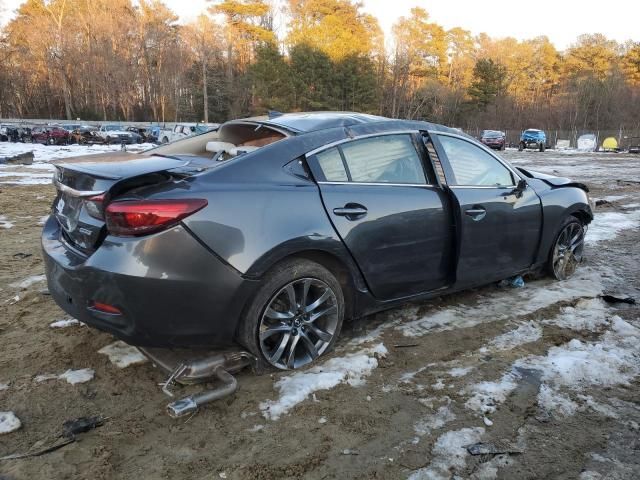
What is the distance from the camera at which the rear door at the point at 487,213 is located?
12.1 feet

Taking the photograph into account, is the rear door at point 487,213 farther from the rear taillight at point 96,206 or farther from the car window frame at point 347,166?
the rear taillight at point 96,206

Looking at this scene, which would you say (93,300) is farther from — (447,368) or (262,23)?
(262,23)

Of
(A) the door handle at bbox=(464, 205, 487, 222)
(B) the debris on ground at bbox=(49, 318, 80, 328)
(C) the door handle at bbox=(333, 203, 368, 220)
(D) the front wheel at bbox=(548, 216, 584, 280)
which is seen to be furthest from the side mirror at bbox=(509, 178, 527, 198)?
(B) the debris on ground at bbox=(49, 318, 80, 328)

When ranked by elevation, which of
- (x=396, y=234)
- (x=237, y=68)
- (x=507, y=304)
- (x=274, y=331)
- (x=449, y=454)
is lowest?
(x=449, y=454)

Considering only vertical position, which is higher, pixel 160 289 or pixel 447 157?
pixel 447 157

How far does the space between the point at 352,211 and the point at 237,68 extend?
211 ft

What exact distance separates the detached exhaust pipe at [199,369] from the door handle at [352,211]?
1012mm

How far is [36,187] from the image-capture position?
11453mm

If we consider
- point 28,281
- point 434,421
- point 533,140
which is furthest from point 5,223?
point 533,140

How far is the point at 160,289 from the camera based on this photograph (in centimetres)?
247

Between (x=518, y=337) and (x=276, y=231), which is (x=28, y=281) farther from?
(x=518, y=337)

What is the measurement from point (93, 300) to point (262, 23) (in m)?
69.9

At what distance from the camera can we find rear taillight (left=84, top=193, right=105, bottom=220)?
2.57 meters

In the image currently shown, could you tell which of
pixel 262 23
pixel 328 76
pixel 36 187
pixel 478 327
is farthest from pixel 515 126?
pixel 478 327
